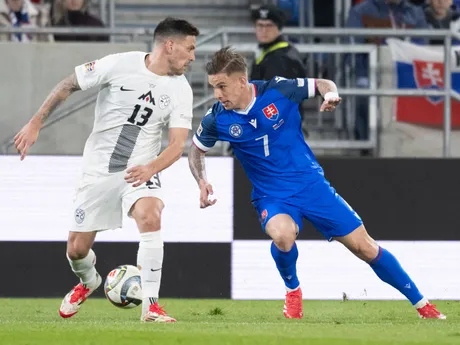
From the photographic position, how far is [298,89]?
25.8 feet

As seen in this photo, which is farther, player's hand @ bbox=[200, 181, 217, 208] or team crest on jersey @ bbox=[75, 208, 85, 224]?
team crest on jersey @ bbox=[75, 208, 85, 224]

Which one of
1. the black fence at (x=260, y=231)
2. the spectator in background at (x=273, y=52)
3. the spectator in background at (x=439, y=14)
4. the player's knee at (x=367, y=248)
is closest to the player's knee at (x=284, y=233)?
the player's knee at (x=367, y=248)

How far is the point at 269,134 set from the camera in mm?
7910

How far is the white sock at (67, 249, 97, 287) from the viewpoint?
26.7ft

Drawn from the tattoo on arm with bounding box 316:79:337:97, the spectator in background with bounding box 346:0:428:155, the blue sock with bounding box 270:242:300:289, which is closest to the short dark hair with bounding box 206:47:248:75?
the tattoo on arm with bounding box 316:79:337:97

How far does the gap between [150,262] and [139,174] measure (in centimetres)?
67

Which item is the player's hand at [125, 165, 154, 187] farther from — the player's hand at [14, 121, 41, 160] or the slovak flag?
the slovak flag

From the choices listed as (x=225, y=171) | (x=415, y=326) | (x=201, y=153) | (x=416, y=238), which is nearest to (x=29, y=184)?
(x=225, y=171)

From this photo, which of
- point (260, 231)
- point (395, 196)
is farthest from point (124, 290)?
point (395, 196)

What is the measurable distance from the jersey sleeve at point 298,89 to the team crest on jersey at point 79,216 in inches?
62.0

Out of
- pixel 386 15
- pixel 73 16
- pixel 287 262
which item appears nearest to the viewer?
pixel 287 262

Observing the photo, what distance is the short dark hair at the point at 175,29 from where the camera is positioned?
7570mm

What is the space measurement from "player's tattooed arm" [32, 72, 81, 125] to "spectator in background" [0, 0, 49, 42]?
3.77m

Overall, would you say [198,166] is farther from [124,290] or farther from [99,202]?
[124,290]
